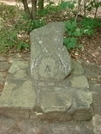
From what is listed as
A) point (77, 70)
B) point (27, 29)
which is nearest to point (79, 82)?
point (77, 70)

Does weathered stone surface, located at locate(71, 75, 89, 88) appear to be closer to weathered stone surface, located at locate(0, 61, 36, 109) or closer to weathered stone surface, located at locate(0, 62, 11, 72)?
weathered stone surface, located at locate(0, 61, 36, 109)

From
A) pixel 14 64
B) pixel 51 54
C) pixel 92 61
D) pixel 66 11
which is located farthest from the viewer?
pixel 66 11

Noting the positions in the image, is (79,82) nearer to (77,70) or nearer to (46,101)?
(77,70)

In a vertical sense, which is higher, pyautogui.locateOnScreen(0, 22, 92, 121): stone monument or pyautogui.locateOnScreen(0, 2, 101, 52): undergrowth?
pyautogui.locateOnScreen(0, 2, 101, 52): undergrowth

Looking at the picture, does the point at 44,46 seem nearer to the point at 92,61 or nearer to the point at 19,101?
the point at 19,101

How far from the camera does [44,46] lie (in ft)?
9.89

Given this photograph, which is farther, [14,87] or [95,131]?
[14,87]

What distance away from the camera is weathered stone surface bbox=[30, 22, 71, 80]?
2977 millimetres

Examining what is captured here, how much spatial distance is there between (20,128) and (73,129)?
549 millimetres

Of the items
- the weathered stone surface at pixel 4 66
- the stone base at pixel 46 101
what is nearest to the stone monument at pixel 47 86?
the stone base at pixel 46 101

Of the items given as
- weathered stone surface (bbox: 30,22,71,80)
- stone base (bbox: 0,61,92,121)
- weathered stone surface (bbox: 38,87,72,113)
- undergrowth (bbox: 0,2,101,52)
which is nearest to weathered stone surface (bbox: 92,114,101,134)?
stone base (bbox: 0,61,92,121)

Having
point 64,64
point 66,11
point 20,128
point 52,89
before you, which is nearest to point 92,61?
point 64,64

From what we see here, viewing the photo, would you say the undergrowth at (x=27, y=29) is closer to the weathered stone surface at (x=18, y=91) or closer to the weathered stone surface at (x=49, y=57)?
the weathered stone surface at (x=49, y=57)

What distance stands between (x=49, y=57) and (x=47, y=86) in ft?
1.27
